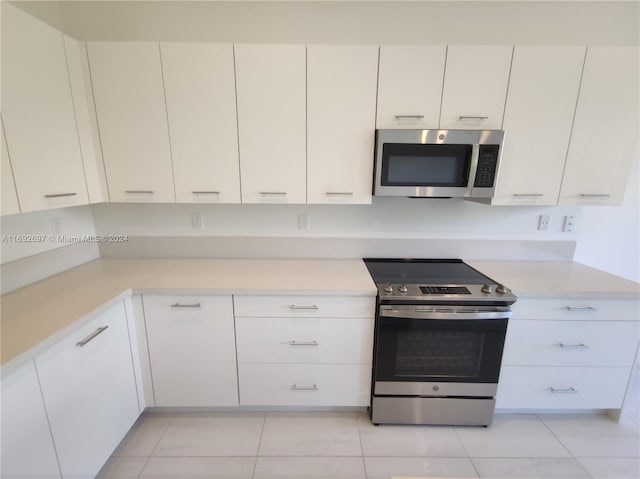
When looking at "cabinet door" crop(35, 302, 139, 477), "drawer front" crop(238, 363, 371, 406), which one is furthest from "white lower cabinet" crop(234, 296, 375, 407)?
"cabinet door" crop(35, 302, 139, 477)

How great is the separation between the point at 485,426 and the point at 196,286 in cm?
188

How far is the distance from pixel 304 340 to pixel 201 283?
2.15 ft

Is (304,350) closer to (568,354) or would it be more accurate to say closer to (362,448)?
(362,448)

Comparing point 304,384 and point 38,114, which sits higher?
point 38,114

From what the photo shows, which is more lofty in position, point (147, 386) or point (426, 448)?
point (147, 386)

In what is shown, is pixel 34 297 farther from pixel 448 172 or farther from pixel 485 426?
pixel 485 426

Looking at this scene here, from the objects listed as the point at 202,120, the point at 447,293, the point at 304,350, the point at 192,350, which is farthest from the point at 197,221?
the point at 447,293

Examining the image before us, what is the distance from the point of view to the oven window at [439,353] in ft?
5.21

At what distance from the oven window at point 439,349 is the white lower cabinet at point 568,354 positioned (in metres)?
0.13

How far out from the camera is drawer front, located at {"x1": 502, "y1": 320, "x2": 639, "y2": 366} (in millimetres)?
1606

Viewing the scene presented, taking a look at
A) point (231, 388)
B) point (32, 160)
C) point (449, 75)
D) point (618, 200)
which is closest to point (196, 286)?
point (231, 388)

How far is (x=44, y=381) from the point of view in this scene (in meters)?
1.07

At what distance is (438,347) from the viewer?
1.61m

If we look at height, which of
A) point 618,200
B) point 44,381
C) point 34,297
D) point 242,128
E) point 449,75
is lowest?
point 44,381
